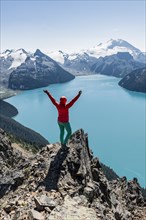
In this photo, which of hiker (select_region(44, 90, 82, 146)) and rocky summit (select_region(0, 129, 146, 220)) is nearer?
rocky summit (select_region(0, 129, 146, 220))

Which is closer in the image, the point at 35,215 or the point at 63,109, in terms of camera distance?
the point at 35,215

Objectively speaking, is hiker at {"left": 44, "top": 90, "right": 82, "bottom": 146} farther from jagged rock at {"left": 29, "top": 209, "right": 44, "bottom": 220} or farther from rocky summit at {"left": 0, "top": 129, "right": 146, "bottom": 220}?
jagged rock at {"left": 29, "top": 209, "right": 44, "bottom": 220}

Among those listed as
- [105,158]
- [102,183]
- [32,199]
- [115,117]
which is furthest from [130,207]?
[115,117]

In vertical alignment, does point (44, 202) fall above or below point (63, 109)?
below

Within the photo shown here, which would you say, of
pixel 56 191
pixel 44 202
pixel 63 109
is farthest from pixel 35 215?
pixel 63 109

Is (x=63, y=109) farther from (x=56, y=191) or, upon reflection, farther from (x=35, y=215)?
(x=35, y=215)

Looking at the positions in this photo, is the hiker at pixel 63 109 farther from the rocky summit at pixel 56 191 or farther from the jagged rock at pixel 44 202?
the jagged rock at pixel 44 202

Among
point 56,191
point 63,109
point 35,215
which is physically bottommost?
point 56,191

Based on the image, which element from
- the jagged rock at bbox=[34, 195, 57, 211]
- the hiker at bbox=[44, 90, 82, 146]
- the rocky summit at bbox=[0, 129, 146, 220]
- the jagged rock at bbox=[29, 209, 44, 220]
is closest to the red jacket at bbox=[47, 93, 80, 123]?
the hiker at bbox=[44, 90, 82, 146]

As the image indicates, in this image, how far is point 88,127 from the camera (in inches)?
6747

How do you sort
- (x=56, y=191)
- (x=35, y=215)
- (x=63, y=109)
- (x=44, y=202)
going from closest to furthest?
(x=35, y=215) < (x=44, y=202) < (x=56, y=191) < (x=63, y=109)

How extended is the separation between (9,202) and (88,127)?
517 feet

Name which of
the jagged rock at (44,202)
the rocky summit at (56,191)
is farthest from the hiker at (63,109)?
the jagged rock at (44,202)

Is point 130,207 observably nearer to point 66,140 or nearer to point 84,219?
point 66,140
